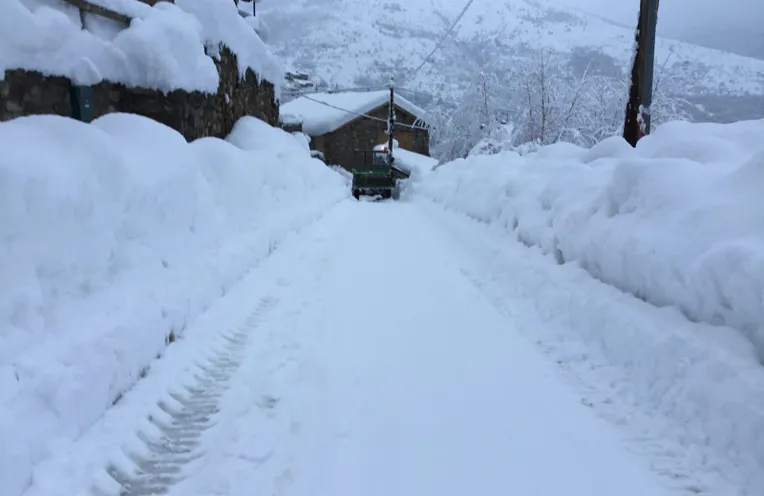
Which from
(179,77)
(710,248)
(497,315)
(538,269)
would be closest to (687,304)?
(710,248)

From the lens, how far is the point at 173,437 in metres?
3.03

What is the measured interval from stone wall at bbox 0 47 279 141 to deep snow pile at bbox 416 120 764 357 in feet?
20.0

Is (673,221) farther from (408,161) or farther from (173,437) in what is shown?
Result: (408,161)

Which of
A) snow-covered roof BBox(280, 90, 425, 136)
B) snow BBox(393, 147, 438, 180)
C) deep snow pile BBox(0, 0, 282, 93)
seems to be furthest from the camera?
snow-covered roof BBox(280, 90, 425, 136)

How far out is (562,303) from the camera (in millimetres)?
5316

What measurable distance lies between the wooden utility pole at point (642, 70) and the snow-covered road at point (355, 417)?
6416 mm

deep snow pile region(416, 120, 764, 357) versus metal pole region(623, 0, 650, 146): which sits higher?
metal pole region(623, 0, 650, 146)

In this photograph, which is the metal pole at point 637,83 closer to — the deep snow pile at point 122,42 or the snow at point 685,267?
the snow at point 685,267

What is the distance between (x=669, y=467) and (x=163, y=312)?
3589mm

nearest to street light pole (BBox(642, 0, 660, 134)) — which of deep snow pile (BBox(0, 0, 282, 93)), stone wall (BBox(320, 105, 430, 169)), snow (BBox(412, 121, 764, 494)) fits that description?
snow (BBox(412, 121, 764, 494))

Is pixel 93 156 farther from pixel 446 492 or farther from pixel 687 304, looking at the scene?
pixel 687 304

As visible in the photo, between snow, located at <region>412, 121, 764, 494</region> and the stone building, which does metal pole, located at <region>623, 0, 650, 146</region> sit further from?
the stone building

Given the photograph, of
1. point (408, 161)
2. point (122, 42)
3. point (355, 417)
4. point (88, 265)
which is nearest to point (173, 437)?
point (355, 417)

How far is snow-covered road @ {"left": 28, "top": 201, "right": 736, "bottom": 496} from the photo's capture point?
2631 millimetres
